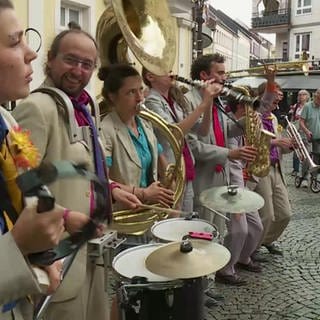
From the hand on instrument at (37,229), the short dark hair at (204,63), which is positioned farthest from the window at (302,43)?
the hand on instrument at (37,229)

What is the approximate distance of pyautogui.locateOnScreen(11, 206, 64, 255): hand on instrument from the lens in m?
0.89

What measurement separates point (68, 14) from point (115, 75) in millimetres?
7116

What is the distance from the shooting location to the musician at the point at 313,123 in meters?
8.48

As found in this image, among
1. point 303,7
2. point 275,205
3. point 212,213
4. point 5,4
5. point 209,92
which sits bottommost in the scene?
point 275,205

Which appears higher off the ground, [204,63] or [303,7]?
[303,7]

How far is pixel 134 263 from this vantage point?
2.20 m

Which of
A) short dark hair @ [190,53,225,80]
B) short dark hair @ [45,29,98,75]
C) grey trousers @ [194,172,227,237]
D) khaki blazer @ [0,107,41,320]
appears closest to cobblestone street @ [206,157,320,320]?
grey trousers @ [194,172,227,237]

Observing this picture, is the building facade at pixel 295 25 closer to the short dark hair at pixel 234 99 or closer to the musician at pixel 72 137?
the short dark hair at pixel 234 99

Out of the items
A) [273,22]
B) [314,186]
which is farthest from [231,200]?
[273,22]

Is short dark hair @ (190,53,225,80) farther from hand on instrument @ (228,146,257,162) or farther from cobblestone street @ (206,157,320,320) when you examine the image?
cobblestone street @ (206,157,320,320)

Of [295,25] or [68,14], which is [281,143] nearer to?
[68,14]

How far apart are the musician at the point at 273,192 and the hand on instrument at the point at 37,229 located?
3.58m

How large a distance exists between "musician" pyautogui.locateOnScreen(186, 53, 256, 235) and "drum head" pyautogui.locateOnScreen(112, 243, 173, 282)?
1370 millimetres

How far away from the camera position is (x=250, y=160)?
3803mm
